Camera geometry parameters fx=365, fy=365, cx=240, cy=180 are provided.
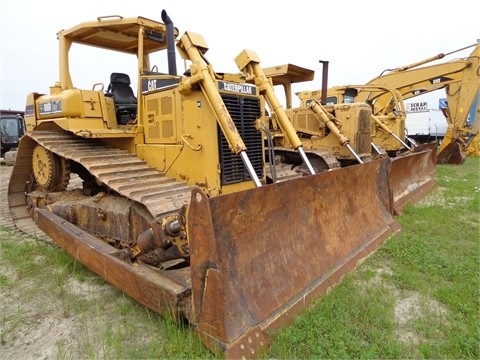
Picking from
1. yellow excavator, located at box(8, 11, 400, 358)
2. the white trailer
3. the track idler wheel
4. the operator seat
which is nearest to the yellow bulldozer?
yellow excavator, located at box(8, 11, 400, 358)

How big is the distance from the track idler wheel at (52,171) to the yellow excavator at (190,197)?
2 centimetres

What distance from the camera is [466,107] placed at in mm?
12297

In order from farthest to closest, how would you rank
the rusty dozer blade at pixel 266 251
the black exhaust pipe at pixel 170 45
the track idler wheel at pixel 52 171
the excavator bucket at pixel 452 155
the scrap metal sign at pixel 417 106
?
the scrap metal sign at pixel 417 106
the excavator bucket at pixel 452 155
the track idler wheel at pixel 52 171
the black exhaust pipe at pixel 170 45
the rusty dozer blade at pixel 266 251

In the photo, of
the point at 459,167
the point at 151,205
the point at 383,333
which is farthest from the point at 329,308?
the point at 459,167

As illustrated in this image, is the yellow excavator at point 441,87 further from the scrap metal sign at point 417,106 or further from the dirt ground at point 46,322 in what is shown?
the scrap metal sign at point 417,106

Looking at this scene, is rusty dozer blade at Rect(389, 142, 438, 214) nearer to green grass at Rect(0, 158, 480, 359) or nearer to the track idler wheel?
green grass at Rect(0, 158, 480, 359)

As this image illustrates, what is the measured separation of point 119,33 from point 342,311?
437cm

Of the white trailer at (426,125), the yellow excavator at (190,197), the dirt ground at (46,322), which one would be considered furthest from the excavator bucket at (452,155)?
the dirt ground at (46,322)

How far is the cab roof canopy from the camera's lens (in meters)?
4.52

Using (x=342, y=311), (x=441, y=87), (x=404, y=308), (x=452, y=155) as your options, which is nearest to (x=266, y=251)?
(x=342, y=311)

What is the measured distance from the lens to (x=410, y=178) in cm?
680

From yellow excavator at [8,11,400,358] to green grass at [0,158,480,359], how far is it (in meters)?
0.17

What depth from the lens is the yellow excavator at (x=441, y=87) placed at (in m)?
12.0

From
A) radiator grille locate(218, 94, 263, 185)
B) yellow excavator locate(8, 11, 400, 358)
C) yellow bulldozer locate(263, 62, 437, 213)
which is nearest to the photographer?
yellow excavator locate(8, 11, 400, 358)
